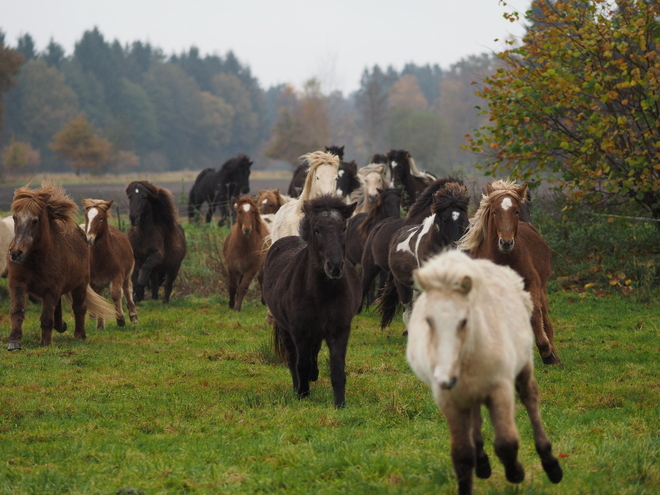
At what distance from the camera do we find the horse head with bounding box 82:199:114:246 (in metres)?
10.8

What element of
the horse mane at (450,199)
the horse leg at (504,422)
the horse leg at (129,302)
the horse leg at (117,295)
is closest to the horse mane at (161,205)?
the horse leg at (129,302)

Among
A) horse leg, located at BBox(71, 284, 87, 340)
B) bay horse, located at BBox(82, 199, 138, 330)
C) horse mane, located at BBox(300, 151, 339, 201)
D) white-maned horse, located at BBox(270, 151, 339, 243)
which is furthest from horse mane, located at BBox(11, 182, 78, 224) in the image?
horse mane, located at BBox(300, 151, 339, 201)

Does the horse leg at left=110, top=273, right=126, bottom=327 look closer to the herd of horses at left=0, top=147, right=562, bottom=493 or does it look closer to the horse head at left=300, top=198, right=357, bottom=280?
the herd of horses at left=0, top=147, right=562, bottom=493

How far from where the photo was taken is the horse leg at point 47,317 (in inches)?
378

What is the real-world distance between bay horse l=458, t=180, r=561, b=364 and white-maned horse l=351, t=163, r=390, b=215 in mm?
6036

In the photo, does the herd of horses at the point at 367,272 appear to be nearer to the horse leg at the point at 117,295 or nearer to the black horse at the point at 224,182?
the horse leg at the point at 117,295

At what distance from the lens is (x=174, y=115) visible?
8969 cm

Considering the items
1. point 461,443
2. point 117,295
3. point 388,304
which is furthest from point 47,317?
point 461,443

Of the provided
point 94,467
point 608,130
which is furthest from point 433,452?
point 608,130

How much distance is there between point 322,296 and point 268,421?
118cm

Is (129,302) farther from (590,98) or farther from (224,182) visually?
(224,182)

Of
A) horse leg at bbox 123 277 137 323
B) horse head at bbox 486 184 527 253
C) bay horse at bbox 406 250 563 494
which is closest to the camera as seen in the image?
bay horse at bbox 406 250 563 494

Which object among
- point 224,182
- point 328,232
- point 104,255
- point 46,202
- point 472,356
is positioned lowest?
point 104,255

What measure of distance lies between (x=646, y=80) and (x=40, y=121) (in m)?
69.0
